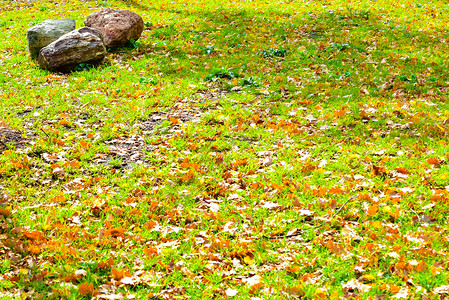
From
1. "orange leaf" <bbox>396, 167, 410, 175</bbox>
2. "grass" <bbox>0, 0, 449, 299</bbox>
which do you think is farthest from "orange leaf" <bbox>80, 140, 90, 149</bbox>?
"orange leaf" <bbox>396, 167, 410, 175</bbox>

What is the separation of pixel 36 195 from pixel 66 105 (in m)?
3.13

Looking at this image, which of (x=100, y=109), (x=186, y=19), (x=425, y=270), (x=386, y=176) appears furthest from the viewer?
(x=186, y=19)

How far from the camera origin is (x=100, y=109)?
723 cm

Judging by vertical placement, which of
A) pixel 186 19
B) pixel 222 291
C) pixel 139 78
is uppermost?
pixel 186 19

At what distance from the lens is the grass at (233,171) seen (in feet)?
10.9

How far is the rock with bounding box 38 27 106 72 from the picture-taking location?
8945mm

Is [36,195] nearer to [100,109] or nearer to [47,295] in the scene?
[47,295]

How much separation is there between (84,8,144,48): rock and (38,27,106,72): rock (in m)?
0.94

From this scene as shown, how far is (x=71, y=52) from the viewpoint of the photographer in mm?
8969

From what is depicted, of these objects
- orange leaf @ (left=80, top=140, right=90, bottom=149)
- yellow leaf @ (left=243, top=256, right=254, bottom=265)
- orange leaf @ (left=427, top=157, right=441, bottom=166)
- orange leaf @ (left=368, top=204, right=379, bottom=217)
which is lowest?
yellow leaf @ (left=243, top=256, right=254, bottom=265)

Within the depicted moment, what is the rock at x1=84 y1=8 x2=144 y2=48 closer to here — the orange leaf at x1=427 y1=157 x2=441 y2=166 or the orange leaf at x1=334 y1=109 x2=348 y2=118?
the orange leaf at x1=334 y1=109 x2=348 y2=118

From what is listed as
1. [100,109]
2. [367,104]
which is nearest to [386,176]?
[367,104]

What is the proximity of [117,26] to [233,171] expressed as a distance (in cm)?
701

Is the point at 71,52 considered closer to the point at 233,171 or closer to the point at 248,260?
the point at 233,171
